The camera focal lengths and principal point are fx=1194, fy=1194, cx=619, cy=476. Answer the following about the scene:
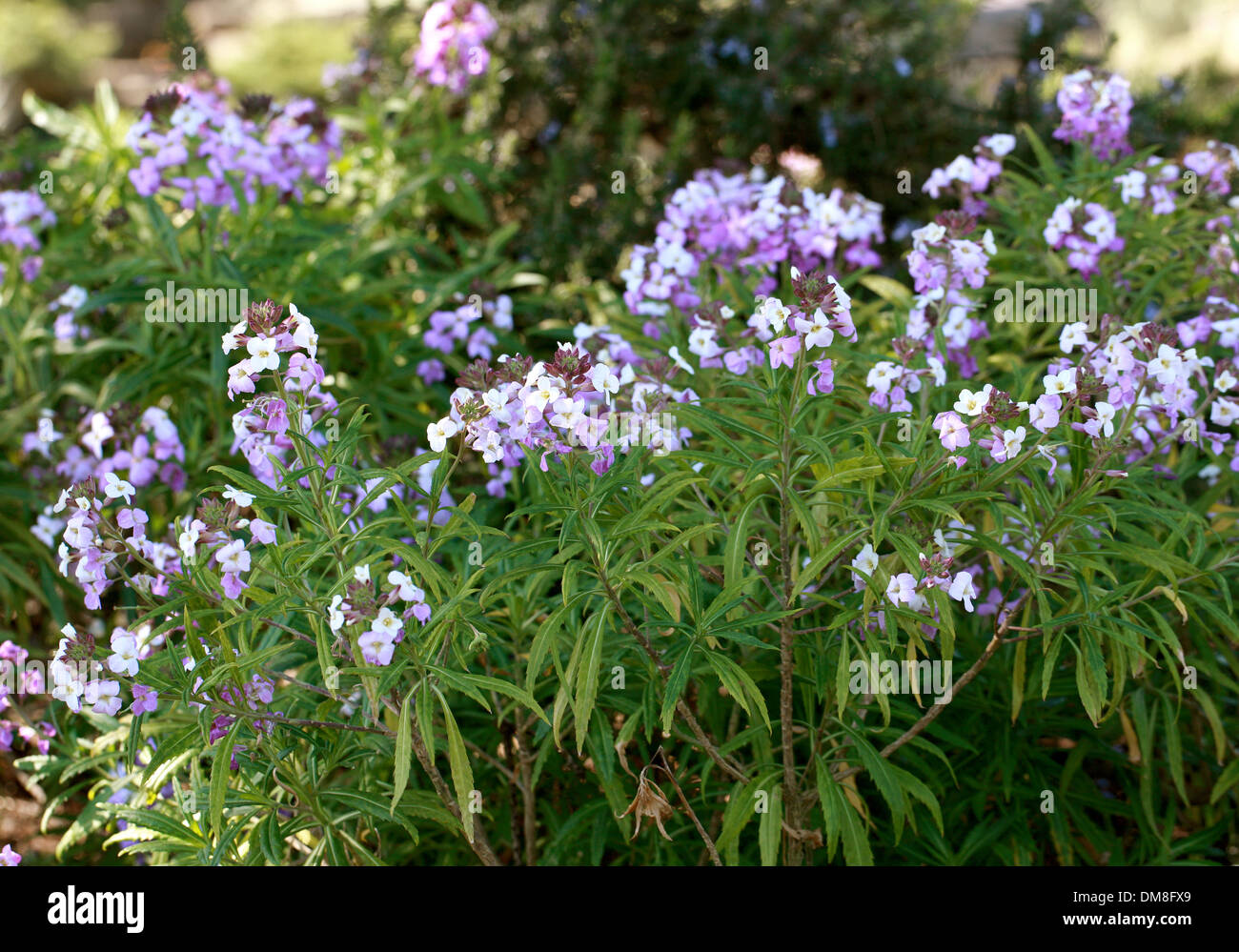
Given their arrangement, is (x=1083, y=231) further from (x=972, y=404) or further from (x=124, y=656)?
(x=124, y=656)

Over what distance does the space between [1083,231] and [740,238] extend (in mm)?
918

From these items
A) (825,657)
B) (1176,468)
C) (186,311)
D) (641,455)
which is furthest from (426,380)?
(1176,468)

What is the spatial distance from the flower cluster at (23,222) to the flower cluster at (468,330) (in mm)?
1381

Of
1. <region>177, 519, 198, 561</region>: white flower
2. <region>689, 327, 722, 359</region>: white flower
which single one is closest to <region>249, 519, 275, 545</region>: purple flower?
<region>177, 519, 198, 561</region>: white flower

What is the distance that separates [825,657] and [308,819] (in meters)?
1.08

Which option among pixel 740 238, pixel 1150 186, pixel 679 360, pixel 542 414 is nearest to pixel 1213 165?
pixel 1150 186

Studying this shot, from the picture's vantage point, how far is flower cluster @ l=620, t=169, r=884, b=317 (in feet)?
10.6

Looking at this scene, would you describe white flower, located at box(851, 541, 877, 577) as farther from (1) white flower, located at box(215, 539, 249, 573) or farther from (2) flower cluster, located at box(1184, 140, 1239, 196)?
(2) flower cluster, located at box(1184, 140, 1239, 196)

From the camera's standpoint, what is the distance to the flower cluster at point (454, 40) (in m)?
4.45

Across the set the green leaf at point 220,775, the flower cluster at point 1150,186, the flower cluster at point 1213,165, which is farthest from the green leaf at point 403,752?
the flower cluster at point 1213,165

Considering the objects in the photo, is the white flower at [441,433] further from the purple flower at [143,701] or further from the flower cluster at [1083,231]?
the flower cluster at [1083,231]
